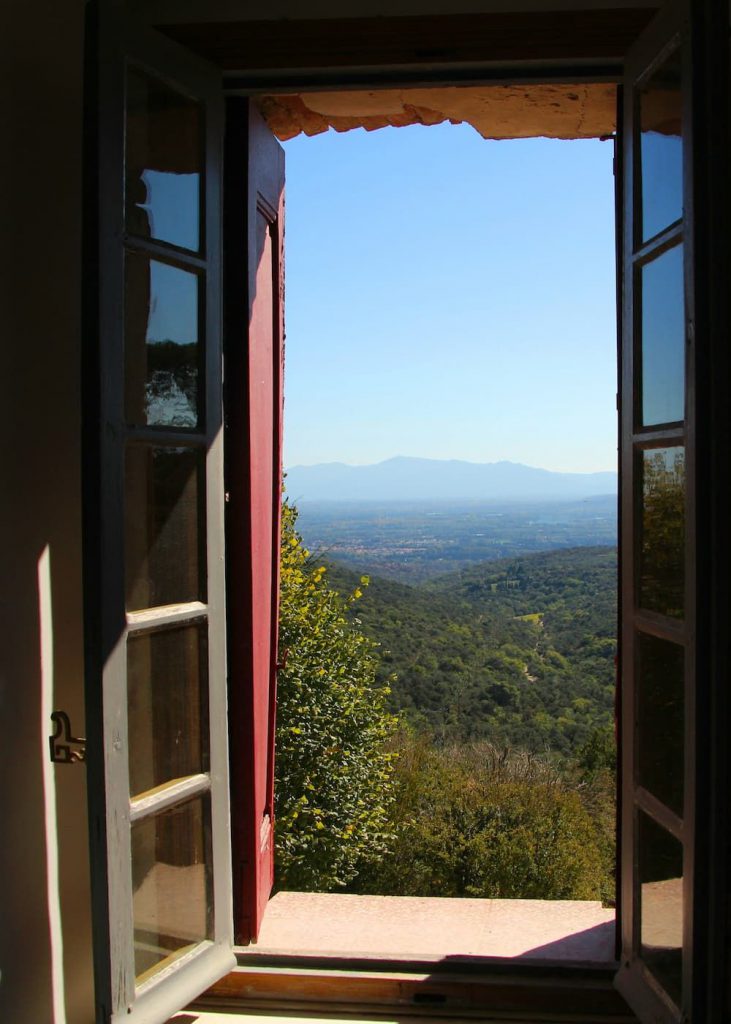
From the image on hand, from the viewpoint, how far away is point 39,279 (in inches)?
73.7

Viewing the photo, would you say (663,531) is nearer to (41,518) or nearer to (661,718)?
(661,718)

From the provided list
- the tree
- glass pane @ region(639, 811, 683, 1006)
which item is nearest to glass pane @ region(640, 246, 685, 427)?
glass pane @ region(639, 811, 683, 1006)

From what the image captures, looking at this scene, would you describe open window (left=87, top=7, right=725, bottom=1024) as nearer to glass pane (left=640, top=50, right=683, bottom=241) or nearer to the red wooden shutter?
glass pane (left=640, top=50, right=683, bottom=241)

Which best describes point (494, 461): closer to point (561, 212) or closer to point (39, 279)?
point (561, 212)

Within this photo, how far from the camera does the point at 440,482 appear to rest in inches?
3223

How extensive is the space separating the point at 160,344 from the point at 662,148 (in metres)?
1.21

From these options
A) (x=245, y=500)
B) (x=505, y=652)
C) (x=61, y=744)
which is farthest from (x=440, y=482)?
(x=61, y=744)

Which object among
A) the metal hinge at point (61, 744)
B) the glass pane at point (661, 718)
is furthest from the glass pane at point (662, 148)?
the metal hinge at point (61, 744)

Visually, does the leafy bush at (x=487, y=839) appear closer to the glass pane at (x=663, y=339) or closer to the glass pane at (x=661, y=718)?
the glass pane at (x=661, y=718)

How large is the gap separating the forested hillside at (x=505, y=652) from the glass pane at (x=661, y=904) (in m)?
14.9

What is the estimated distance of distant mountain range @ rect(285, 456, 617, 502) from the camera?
2857 inches

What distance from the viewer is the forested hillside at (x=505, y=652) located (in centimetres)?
1908

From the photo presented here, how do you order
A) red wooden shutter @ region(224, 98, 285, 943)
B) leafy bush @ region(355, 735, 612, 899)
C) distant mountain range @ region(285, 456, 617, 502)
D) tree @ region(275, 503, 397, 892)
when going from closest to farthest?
red wooden shutter @ region(224, 98, 285, 943) → tree @ region(275, 503, 397, 892) → leafy bush @ region(355, 735, 612, 899) → distant mountain range @ region(285, 456, 617, 502)

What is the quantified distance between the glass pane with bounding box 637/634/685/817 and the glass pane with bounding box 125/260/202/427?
1.21 metres
